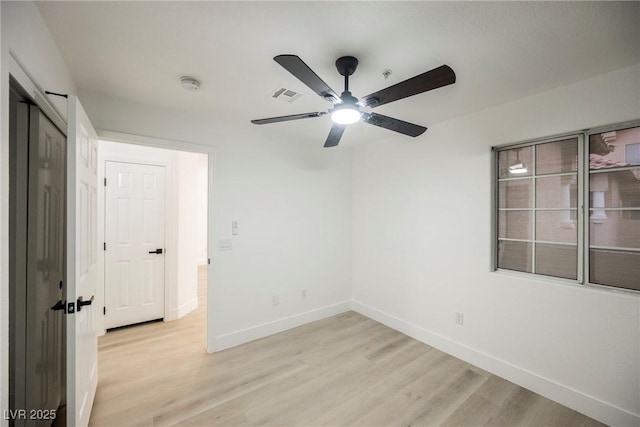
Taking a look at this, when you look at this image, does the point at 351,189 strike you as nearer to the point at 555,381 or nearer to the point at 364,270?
the point at 364,270

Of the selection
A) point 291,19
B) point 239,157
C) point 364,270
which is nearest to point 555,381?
point 364,270

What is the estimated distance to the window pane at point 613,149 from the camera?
1.92m

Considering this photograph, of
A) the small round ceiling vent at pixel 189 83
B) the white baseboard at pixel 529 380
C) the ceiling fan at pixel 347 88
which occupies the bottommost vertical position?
the white baseboard at pixel 529 380

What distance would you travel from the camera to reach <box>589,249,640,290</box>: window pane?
190 centimetres

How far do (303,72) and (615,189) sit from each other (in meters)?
2.40

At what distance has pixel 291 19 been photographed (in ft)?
4.67

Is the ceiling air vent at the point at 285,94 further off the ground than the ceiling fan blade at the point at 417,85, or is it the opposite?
the ceiling air vent at the point at 285,94

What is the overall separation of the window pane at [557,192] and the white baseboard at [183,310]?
4.35m

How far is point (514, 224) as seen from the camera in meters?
2.54

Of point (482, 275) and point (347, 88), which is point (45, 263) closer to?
point (347, 88)

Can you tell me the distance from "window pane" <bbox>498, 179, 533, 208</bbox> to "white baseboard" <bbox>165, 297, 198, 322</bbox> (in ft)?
13.5

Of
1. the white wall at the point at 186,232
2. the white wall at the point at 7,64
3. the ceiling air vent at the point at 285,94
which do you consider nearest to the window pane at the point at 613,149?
the ceiling air vent at the point at 285,94

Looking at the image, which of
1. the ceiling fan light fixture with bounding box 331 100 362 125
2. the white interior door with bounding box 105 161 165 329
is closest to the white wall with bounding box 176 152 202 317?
the white interior door with bounding box 105 161 165 329

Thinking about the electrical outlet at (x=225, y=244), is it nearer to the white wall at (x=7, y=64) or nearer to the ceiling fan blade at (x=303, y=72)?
the white wall at (x=7, y=64)
